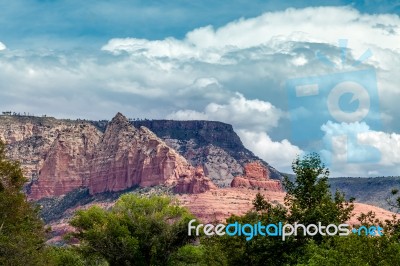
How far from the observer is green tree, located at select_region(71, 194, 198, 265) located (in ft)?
205

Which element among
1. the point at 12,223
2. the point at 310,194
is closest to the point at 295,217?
the point at 310,194

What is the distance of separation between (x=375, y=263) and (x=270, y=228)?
1201 cm

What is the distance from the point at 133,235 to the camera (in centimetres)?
6450

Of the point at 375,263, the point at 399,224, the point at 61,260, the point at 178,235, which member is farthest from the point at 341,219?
the point at 61,260

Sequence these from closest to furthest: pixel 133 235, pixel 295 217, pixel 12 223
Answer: pixel 295 217
pixel 12 223
pixel 133 235

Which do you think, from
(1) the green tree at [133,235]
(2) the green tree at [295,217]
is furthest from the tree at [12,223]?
(2) the green tree at [295,217]

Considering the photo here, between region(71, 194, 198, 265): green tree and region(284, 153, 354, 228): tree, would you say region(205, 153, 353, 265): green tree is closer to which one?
region(284, 153, 354, 228): tree

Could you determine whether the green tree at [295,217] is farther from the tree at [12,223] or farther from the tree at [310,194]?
the tree at [12,223]

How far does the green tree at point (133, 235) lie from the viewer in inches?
2461

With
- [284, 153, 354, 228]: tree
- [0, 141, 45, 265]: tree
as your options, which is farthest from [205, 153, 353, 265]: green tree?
[0, 141, 45, 265]: tree

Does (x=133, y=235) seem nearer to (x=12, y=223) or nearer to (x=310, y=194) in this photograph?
(x=12, y=223)

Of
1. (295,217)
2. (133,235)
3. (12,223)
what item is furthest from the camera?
(133,235)

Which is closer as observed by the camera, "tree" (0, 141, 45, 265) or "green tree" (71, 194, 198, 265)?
"tree" (0, 141, 45, 265)

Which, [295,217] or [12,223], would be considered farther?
[12,223]
